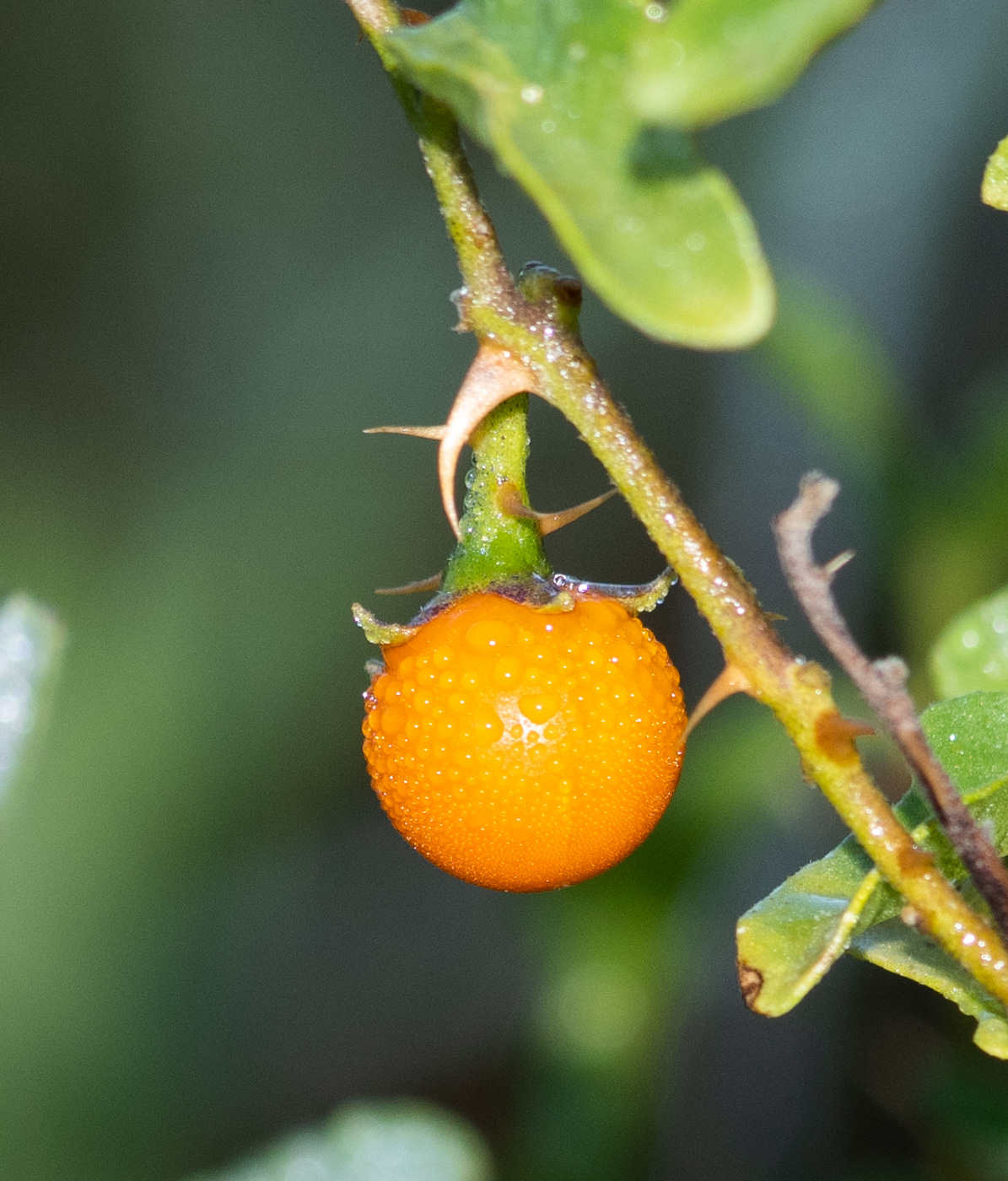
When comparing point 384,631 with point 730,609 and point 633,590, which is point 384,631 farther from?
point 730,609

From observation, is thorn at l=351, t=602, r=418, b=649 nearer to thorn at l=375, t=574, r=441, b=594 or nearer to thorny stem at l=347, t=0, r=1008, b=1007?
thorn at l=375, t=574, r=441, b=594

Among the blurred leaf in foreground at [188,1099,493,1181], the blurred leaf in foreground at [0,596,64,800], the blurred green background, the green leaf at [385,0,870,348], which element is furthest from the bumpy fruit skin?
the blurred green background

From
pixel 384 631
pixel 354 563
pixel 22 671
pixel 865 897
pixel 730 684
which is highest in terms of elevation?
pixel 22 671

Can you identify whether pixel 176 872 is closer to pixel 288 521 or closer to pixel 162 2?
pixel 288 521

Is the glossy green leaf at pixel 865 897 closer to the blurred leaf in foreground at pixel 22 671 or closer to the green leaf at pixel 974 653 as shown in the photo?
the green leaf at pixel 974 653

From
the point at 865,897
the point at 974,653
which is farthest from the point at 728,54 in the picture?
the point at 974,653

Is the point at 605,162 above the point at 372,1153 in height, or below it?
above
